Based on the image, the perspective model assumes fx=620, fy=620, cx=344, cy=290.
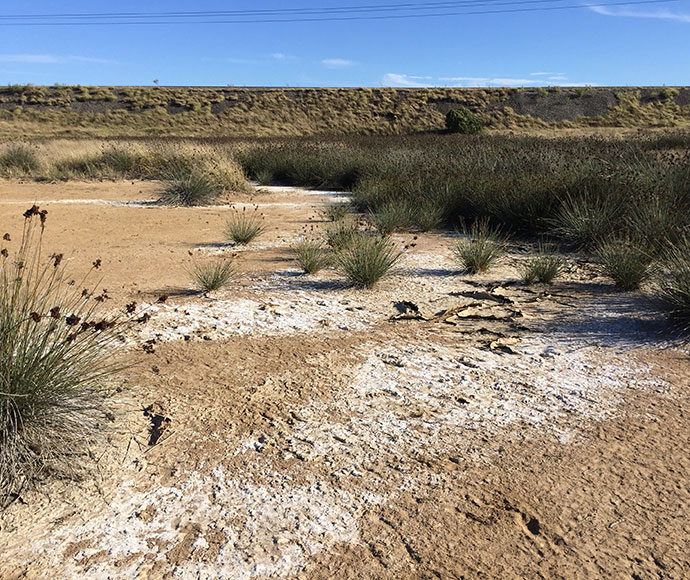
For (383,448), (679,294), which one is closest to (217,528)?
(383,448)

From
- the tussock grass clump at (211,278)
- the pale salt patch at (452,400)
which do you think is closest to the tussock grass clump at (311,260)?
the tussock grass clump at (211,278)

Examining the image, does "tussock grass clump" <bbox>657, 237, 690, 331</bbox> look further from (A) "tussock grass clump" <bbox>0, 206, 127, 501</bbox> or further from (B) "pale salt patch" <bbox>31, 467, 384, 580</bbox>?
(A) "tussock grass clump" <bbox>0, 206, 127, 501</bbox>

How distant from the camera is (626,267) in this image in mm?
6309

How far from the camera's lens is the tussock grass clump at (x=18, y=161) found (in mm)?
19234

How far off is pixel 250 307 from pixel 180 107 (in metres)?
51.4

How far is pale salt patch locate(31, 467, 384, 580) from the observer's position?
8.13 feet

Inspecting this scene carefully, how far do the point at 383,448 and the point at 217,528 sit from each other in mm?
1031

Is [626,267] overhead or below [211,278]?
overhead

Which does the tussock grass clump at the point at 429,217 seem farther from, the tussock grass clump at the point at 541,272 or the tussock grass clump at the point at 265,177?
the tussock grass clump at the point at 265,177

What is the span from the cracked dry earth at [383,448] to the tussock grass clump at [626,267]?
21cm

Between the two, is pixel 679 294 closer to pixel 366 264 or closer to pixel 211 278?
pixel 366 264

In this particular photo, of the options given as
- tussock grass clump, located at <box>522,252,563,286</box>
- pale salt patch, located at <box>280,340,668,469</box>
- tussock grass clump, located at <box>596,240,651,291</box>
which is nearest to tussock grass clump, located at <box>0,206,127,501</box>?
pale salt patch, located at <box>280,340,668,469</box>

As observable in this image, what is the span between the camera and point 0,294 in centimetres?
326

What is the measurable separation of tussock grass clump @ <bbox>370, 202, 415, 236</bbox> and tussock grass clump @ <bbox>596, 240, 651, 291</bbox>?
11.6ft
